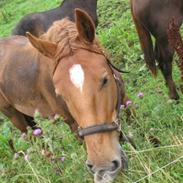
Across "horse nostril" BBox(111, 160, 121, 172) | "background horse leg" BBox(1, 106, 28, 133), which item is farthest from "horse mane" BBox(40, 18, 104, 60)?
"background horse leg" BBox(1, 106, 28, 133)

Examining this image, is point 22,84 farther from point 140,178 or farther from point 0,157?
point 140,178

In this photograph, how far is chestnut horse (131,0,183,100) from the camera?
525cm

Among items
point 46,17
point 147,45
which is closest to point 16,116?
point 147,45

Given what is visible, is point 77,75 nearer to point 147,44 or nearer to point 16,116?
Answer: point 16,116

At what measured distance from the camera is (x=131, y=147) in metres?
3.15

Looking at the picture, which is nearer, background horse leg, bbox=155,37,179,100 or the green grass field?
the green grass field

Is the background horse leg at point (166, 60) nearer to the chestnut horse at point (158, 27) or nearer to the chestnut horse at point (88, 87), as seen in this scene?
the chestnut horse at point (158, 27)

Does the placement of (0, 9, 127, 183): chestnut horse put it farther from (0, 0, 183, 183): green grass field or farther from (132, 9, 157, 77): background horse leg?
(132, 9, 157, 77): background horse leg

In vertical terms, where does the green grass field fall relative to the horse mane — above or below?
below

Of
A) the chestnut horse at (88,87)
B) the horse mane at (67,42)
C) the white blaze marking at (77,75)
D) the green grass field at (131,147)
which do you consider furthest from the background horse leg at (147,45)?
the white blaze marking at (77,75)

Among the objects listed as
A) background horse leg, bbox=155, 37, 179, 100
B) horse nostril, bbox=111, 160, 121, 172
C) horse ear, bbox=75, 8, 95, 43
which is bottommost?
background horse leg, bbox=155, 37, 179, 100

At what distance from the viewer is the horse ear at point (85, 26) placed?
10.5 ft

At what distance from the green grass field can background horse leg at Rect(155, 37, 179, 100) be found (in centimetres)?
11

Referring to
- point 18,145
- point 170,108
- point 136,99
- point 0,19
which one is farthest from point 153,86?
point 0,19
